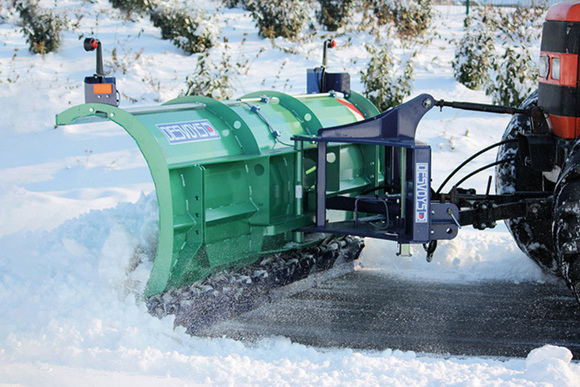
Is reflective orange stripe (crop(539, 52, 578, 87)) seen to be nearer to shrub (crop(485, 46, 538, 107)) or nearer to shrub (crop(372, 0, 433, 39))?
shrub (crop(485, 46, 538, 107))

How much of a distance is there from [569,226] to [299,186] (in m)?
1.67

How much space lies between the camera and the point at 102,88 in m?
4.57

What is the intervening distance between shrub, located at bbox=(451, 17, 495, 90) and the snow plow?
5.60m

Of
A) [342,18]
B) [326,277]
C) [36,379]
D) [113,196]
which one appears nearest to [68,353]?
[36,379]

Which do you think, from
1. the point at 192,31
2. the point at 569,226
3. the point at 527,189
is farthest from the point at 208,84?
the point at 569,226

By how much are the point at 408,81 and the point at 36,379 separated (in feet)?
25.2

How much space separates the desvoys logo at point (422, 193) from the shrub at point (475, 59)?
6.99 m

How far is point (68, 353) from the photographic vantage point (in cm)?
402

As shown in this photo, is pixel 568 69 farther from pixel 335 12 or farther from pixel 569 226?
pixel 335 12

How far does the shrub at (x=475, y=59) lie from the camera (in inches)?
439

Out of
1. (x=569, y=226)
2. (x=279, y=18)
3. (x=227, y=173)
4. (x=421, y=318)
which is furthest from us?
(x=279, y=18)

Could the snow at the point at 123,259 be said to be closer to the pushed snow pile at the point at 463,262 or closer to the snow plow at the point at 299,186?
the pushed snow pile at the point at 463,262

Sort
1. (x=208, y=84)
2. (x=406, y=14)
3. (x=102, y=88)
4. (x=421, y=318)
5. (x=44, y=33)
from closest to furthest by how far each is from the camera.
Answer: (x=102, y=88) < (x=421, y=318) < (x=208, y=84) < (x=44, y=33) < (x=406, y=14)

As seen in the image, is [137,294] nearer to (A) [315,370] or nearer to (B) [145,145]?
(B) [145,145]
